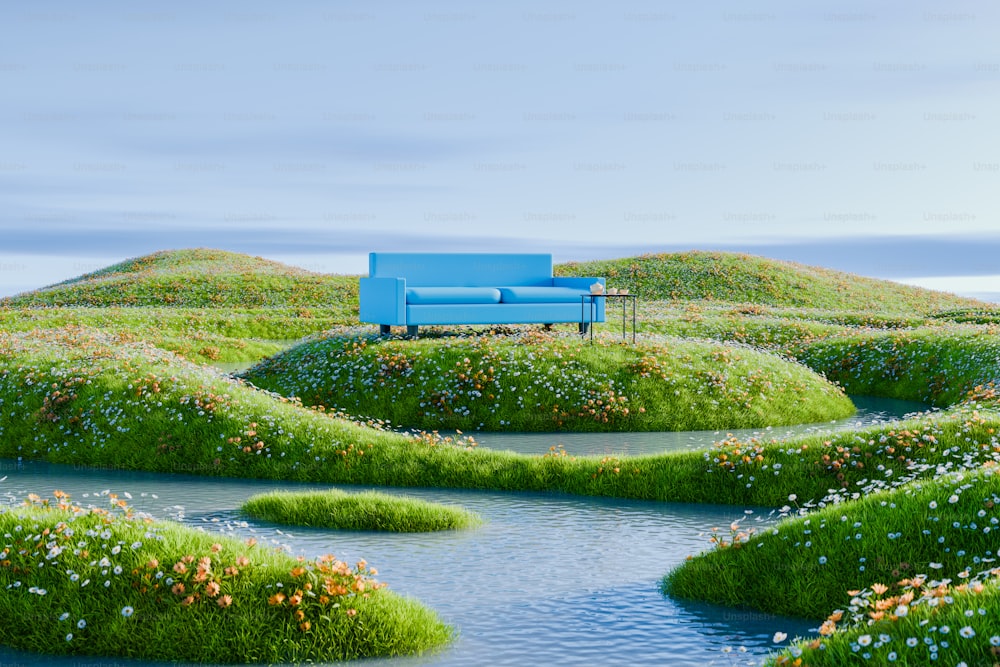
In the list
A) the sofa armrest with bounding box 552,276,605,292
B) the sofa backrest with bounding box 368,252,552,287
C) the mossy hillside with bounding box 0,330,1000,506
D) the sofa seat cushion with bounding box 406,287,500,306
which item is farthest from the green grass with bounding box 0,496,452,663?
the sofa armrest with bounding box 552,276,605,292

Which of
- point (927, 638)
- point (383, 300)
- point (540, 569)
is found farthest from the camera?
point (383, 300)

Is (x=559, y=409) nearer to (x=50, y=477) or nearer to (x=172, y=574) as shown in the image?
(x=50, y=477)

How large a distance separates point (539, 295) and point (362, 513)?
57.5 ft

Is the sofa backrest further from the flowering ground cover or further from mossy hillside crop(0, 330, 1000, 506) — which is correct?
the flowering ground cover

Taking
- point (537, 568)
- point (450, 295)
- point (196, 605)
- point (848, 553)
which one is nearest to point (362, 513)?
point (537, 568)

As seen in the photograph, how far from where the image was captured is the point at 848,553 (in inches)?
348

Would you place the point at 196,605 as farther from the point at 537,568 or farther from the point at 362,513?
the point at 362,513

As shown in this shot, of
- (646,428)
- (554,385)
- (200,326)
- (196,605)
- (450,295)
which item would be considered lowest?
(196,605)

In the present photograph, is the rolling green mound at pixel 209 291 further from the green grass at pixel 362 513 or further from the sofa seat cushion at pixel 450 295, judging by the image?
the green grass at pixel 362 513

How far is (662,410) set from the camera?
70.7 feet

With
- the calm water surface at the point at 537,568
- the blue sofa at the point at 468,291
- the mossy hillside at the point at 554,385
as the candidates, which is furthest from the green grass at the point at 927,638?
the blue sofa at the point at 468,291

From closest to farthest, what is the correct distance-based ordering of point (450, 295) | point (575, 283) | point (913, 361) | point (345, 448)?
point (345, 448)
point (450, 295)
point (913, 361)
point (575, 283)

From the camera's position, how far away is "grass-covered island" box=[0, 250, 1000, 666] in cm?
811

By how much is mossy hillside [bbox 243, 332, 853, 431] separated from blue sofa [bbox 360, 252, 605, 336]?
1.32 meters
